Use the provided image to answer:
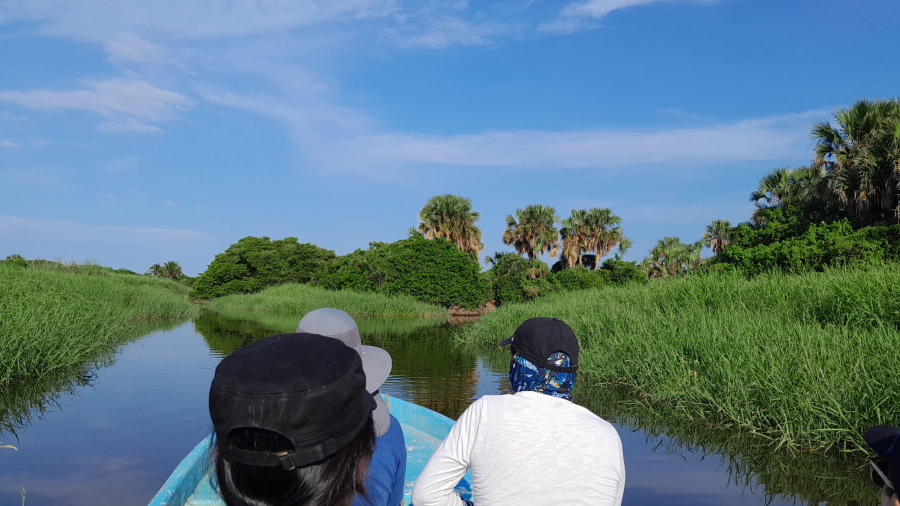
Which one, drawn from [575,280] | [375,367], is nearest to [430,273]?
[575,280]

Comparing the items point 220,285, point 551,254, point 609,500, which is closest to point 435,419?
point 609,500

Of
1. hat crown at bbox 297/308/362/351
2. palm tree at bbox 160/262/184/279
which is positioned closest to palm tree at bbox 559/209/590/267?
hat crown at bbox 297/308/362/351

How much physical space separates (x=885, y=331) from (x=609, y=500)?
336 inches

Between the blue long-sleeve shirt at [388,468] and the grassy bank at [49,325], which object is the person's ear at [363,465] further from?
the grassy bank at [49,325]

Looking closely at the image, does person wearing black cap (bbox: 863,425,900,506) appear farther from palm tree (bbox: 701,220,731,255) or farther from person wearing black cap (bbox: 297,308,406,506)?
palm tree (bbox: 701,220,731,255)

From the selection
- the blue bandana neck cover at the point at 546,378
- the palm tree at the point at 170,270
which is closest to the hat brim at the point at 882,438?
the blue bandana neck cover at the point at 546,378

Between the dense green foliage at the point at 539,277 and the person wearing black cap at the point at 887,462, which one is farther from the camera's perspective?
the dense green foliage at the point at 539,277

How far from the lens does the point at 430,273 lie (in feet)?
124

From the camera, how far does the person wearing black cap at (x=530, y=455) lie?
1942 mm

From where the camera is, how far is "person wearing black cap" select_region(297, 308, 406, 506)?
6.78 ft

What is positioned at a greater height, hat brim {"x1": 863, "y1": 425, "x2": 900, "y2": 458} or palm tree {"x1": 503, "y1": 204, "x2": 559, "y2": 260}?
palm tree {"x1": 503, "y1": 204, "x2": 559, "y2": 260}

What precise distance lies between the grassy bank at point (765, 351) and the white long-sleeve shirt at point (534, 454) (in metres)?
5.30

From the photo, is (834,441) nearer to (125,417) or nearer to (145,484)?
(145,484)

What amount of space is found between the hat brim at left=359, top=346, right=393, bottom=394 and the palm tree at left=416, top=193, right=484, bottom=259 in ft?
124
